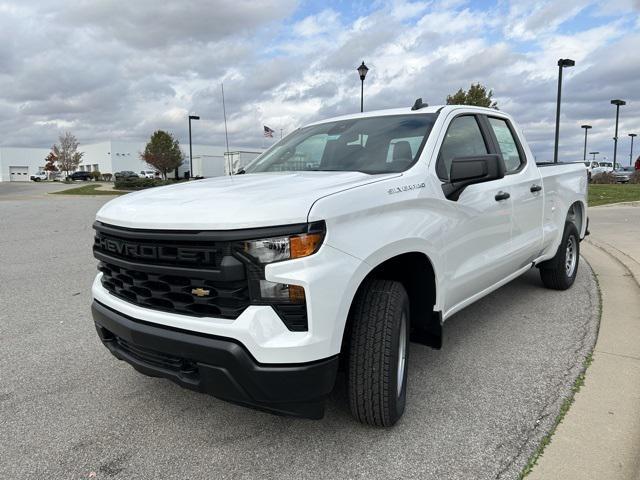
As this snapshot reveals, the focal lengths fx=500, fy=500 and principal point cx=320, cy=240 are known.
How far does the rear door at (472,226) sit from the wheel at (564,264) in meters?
1.39

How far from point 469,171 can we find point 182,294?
1.78 meters

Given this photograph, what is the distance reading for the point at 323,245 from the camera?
220cm

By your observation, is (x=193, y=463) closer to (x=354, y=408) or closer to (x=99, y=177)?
(x=354, y=408)

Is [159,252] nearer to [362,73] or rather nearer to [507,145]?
[507,145]

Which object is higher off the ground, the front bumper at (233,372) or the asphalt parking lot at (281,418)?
the front bumper at (233,372)

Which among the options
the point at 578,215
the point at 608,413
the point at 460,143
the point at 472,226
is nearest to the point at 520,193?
the point at 460,143

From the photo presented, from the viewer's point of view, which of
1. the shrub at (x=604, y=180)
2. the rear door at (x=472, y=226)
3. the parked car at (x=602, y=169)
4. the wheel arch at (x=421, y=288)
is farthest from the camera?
the parked car at (x=602, y=169)

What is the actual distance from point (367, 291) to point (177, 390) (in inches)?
58.8

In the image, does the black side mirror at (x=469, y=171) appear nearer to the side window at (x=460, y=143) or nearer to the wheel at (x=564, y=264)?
the side window at (x=460, y=143)

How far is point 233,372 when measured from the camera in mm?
2184

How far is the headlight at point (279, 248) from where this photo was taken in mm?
2162

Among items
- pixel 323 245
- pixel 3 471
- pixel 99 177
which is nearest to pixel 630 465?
pixel 323 245

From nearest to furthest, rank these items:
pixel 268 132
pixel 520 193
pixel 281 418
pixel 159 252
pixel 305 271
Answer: pixel 305 271
pixel 159 252
pixel 281 418
pixel 520 193
pixel 268 132

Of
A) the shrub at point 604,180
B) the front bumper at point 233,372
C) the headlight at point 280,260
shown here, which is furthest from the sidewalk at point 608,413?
the shrub at point 604,180
